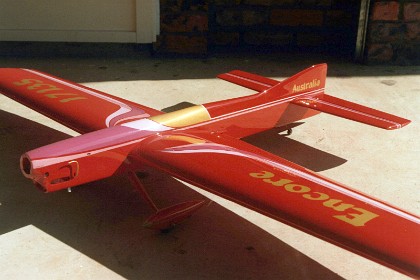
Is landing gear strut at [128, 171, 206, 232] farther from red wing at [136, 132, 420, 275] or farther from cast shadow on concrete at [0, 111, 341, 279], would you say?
red wing at [136, 132, 420, 275]

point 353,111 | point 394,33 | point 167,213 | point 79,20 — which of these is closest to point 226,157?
point 167,213

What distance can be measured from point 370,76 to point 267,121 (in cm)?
336

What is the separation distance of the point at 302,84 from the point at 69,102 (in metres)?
2.41

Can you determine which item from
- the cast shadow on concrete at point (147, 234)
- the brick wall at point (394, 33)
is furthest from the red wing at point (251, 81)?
the brick wall at point (394, 33)

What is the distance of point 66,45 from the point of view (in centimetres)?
871

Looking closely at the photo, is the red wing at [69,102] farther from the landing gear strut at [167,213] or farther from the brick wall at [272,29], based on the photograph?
the brick wall at [272,29]

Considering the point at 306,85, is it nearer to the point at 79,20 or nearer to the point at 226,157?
the point at 226,157

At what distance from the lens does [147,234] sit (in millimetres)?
4340

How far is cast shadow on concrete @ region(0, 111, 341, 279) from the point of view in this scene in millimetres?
3938

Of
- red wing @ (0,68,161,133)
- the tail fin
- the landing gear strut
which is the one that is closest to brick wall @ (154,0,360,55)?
the tail fin

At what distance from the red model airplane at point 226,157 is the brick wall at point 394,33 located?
9.45 feet

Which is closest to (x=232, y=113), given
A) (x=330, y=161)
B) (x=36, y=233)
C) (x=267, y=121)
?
(x=267, y=121)

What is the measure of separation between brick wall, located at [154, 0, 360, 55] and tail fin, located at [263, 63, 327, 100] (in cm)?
307

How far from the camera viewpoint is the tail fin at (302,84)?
18.7 feet
